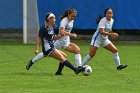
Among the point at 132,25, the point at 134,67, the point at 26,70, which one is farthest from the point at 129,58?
the point at 132,25

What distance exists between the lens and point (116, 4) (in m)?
31.8

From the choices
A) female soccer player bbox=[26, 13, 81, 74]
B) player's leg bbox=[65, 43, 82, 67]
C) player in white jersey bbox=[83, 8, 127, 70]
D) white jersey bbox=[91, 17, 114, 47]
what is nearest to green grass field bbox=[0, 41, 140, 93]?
player's leg bbox=[65, 43, 82, 67]

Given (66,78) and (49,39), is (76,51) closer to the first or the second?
(49,39)

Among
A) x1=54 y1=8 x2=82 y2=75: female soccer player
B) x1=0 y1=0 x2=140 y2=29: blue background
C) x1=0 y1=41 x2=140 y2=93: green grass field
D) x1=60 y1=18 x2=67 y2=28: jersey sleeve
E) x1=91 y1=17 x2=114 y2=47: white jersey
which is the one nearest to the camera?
x1=0 y1=41 x2=140 y2=93: green grass field

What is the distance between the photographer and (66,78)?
15.9 m

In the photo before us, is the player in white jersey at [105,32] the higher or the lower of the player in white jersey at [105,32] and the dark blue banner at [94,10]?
the higher

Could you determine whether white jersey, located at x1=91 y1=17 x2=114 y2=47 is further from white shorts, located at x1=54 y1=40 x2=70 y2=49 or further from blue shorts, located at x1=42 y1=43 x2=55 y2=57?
blue shorts, located at x1=42 y1=43 x2=55 y2=57

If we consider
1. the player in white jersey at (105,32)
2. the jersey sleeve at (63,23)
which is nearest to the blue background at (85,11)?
the player in white jersey at (105,32)

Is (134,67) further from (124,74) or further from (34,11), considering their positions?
(34,11)

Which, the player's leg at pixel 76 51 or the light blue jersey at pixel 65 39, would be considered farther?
the player's leg at pixel 76 51

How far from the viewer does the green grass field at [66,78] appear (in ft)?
44.7

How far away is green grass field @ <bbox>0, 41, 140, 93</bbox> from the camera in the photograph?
13.6m

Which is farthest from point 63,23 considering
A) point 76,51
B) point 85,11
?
point 85,11

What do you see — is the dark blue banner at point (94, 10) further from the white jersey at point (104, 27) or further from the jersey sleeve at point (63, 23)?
the jersey sleeve at point (63, 23)
